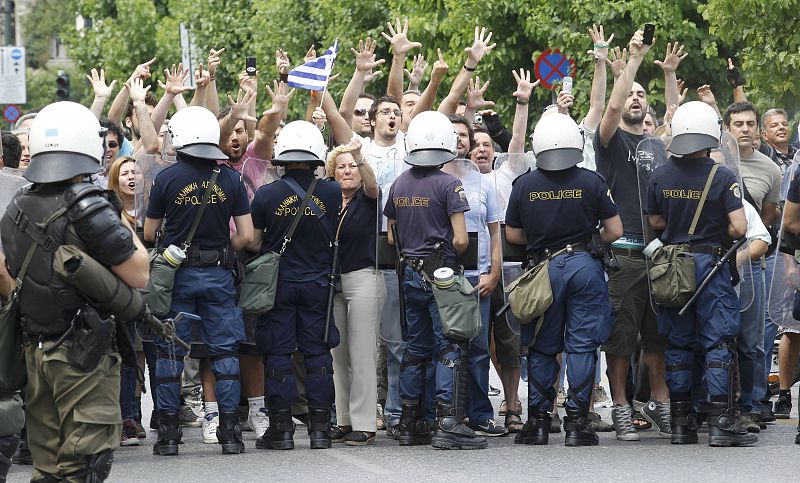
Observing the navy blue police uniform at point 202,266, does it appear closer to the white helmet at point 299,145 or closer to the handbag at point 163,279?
the handbag at point 163,279

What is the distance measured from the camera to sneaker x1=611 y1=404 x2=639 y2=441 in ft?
31.6

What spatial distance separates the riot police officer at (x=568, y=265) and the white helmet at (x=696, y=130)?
0.57m

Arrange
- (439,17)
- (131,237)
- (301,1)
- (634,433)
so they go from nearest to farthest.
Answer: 1. (131,237)
2. (634,433)
3. (439,17)
4. (301,1)

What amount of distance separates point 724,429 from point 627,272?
1.38 meters

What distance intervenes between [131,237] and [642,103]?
4.93 meters

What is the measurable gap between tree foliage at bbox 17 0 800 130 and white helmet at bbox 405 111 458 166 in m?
7.22

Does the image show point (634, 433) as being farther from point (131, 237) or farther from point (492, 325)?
point (131, 237)

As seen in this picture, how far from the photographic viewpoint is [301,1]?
31062mm

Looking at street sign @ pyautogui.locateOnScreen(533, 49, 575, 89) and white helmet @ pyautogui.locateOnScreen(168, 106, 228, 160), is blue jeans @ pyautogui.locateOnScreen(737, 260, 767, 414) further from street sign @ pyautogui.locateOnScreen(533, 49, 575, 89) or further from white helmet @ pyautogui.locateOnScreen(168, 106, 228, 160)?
street sign @ pyautogui.locateOnScreen(533, 49, 575, 89)

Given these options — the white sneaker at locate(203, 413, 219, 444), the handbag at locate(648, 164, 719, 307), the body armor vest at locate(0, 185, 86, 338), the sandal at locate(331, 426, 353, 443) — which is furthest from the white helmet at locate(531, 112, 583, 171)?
the body armor vest at locate(0, 185, 86, 338)

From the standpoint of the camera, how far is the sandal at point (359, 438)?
966cm

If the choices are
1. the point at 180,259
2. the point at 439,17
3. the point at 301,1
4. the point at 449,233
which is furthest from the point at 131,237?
the point at 301,1

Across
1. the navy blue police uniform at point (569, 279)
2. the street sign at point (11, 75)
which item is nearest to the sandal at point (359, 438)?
the navy blue police uniform at point (569, 279)

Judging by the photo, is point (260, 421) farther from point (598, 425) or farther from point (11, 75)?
point (11, 75)
